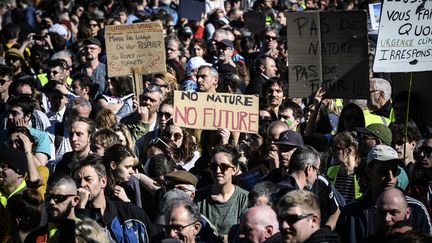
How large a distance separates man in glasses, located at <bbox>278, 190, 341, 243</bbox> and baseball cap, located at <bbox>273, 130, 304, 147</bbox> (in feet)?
8.92

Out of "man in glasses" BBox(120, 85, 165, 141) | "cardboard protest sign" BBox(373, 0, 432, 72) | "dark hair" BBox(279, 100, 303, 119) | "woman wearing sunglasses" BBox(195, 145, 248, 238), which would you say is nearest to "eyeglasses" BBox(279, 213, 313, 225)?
"woman wearing sunglasses" BBox(195, 145, 248, 238)

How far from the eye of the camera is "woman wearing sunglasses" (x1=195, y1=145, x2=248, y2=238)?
9812mm

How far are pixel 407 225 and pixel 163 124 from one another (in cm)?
497

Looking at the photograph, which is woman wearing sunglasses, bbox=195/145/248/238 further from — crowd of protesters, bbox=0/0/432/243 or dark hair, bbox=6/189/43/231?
dark hair, bbox=6/189/43/231

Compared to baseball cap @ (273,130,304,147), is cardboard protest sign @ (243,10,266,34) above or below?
above

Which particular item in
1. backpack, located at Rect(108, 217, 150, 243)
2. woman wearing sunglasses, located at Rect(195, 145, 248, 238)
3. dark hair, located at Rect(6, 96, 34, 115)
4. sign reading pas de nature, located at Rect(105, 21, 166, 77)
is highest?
sign reading pas de nature, located at Rect(105, 21, 166, 77)

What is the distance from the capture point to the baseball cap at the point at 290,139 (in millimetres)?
10484

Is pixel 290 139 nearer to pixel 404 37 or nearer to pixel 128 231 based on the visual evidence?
pixel 404 37

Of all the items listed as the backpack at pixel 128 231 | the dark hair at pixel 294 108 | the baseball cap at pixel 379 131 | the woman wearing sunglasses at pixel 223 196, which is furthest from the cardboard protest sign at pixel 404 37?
the backpack at pixel 128 231

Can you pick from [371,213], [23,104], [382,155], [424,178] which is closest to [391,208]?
[371,213]

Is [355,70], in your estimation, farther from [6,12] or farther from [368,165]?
[6,12]

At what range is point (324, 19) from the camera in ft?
41.2

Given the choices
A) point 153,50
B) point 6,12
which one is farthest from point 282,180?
point 6,12

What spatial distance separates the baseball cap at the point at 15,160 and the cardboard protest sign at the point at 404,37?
328cm
